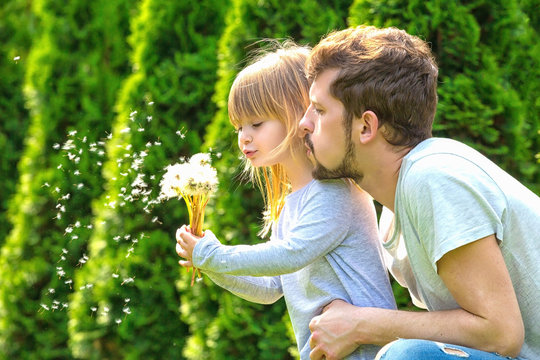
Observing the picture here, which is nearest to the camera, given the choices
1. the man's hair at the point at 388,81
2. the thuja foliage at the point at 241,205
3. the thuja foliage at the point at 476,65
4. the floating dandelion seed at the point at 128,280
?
the man's hair at the point at 388,81

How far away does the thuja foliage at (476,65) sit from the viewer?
121 inches

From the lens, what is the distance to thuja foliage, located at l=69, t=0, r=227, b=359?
4207 millimetres

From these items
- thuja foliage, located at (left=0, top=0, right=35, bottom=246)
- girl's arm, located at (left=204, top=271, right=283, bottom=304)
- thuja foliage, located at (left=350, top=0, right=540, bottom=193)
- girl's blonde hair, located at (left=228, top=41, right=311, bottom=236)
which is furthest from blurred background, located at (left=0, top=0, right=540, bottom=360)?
thuja foliage, located at (left=0, top=0, right=35, bottom=246)

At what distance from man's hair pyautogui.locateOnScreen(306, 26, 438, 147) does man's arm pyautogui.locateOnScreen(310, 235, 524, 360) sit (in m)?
0.46

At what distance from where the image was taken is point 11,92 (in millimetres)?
6891

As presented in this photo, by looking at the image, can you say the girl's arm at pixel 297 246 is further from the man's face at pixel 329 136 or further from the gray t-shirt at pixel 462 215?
the gray t-shirt at pixel 462 215

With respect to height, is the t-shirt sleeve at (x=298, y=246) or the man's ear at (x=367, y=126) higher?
the man's ear at (x=367, y=126)

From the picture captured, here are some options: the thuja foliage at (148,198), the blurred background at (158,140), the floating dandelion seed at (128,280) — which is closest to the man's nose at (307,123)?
the blurred background at (158,140)

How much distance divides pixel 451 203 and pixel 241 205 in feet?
5.74

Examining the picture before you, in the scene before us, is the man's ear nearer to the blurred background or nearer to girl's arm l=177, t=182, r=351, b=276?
girl's arm l=177, t=182, r=351, b=276

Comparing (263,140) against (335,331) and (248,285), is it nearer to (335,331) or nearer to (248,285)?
(248,285)

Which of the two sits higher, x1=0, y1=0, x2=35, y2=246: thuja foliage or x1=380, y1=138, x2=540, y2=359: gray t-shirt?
x1=0, y1=0, x2=35, y2=246: thuja foliage

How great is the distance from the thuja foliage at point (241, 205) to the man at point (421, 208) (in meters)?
1.16

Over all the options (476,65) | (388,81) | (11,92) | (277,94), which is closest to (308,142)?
(277,94)
